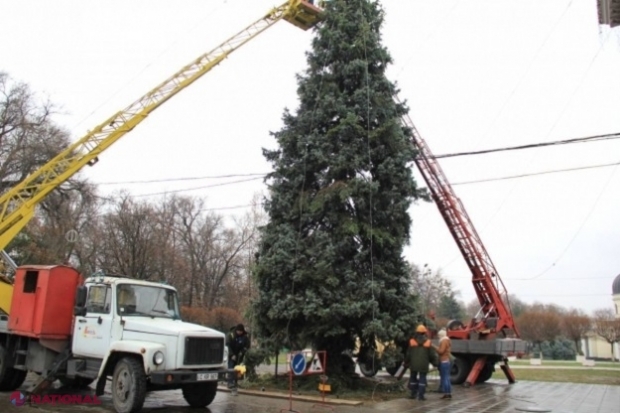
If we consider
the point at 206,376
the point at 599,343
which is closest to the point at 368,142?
the point at 206,376

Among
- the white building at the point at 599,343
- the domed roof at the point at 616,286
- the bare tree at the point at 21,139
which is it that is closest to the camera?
the bare tree at the point at 21,139

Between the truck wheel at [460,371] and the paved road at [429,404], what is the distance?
225cm

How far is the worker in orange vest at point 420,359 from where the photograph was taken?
1201cm

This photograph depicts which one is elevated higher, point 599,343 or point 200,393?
point 599,343

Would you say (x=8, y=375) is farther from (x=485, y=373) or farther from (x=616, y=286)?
(x=616, y=286)

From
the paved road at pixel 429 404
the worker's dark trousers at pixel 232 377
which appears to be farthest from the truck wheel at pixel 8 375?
the worker's dark trousers at pixel 232 377

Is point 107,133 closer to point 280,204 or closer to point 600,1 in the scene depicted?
point 280,204

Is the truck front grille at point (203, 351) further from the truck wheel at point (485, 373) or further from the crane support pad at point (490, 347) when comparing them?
the truck wheel at point (485, 373)

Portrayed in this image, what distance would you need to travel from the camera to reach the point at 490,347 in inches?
622

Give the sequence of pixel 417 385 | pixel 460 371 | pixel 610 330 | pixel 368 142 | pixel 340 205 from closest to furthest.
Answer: pixel 417 385, pixel 340 205, pixel 368 142, pixel 460 371, pixel 610 330

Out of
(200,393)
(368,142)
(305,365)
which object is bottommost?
(200,393)

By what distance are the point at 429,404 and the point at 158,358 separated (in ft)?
19.5

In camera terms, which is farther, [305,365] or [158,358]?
[305,365]

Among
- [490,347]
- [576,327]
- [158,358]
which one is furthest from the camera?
[576,327]
